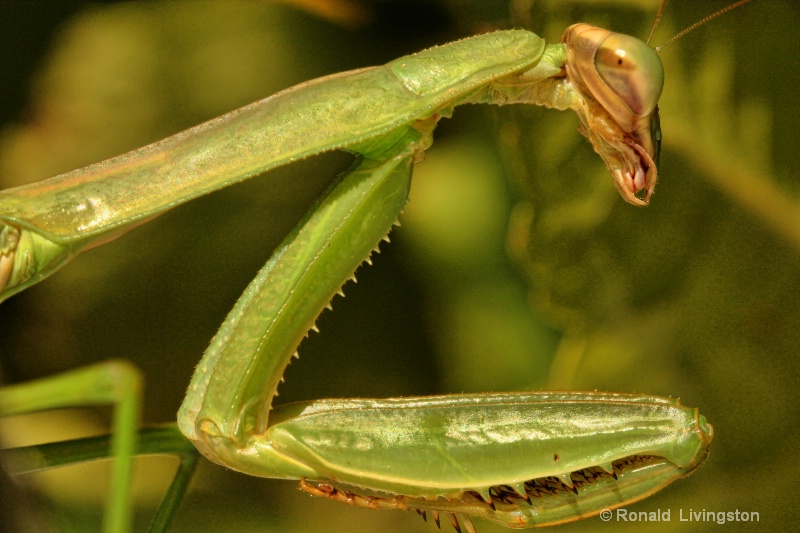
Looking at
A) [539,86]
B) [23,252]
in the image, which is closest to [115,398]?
[23,252]

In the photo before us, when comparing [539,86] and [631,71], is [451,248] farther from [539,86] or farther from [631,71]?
[631,71]

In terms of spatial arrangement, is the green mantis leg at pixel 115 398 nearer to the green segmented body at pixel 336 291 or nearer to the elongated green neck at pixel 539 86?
the green segmented body at pixel 336 291

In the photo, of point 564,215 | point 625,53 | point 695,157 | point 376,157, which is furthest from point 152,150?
point 695,157

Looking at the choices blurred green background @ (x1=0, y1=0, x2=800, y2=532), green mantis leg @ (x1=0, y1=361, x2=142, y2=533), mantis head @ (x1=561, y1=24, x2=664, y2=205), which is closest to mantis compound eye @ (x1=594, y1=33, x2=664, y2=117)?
mantis head @ (x1=561, y1=24, x2=664, y2=205)

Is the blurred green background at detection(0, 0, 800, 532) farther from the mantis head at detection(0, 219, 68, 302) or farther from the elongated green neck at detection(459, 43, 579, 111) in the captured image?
the mantis head at detection(0, 219, 68, 302)

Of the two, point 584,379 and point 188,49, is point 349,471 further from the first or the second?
point 188,49
